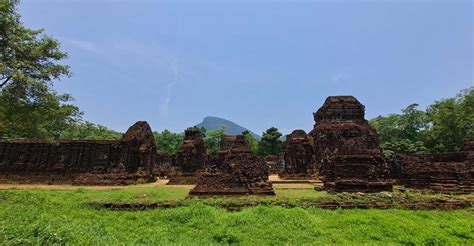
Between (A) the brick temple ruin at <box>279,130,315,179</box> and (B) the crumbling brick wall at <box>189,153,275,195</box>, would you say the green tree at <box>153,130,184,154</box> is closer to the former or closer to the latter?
(A) the brick temple ruin at <box>279,130,315,179</box>

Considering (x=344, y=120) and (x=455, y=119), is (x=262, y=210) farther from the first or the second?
(x=455, y=119)

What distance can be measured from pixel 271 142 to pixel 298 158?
3156 cm

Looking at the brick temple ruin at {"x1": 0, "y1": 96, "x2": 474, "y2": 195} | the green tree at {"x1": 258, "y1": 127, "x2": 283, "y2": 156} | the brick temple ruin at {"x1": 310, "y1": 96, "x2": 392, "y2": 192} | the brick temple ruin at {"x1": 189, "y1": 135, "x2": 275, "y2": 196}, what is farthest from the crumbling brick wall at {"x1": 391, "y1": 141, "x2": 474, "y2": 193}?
the green tree at {"x1": 258, "y1": 127, "x2": 283, "y2": 156}

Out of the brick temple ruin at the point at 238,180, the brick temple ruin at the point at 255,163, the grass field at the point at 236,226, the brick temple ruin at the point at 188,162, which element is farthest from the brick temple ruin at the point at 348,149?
the brick temple ruin at the point at 188,162

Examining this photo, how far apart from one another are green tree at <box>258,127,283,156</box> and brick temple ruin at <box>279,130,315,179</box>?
29.4 meters

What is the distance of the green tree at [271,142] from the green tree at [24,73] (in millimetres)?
44443

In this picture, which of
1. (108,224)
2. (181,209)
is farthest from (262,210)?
(108,224)

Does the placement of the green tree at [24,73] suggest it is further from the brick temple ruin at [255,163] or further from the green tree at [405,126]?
the green tree at [405,126]

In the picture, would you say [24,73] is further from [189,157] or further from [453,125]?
[453,125]

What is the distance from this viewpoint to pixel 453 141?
36.9 metres

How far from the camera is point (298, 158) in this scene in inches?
991

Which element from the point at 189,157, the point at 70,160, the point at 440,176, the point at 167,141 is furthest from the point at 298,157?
the point at 167,141

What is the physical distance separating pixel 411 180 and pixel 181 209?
46.2 ft

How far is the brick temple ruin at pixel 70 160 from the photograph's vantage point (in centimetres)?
2103
